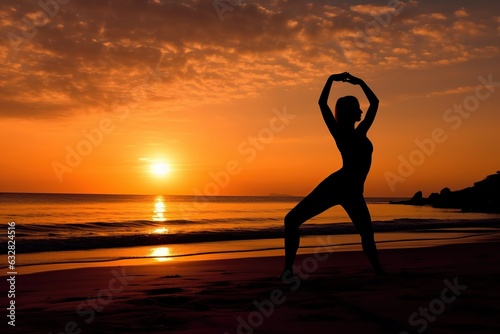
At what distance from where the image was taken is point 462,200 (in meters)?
63.1

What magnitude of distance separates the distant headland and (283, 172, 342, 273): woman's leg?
4711 centimetres

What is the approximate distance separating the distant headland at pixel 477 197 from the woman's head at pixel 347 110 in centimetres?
4696

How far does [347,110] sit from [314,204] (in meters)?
1.21

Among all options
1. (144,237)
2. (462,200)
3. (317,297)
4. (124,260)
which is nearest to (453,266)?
(317,297)

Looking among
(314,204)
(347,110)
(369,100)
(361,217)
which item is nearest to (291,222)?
(314,204)

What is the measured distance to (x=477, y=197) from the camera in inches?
2240

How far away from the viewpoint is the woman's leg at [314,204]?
5824mm

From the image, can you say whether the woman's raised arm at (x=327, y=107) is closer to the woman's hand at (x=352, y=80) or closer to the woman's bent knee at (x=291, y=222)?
the woman's hand at (x=352, y=80)

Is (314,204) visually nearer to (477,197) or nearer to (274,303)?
(274,303)

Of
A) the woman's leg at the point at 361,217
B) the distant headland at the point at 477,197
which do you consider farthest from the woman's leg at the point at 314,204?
the distant headland at the point at 477,197

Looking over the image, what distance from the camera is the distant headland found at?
52.0 meters

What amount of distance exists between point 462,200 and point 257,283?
6328 centimetres

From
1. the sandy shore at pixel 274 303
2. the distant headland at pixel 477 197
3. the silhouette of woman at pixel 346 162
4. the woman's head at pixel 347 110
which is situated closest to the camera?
the sandy shore at pixel 274 303

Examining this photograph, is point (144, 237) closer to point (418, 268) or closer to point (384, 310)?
point (418, 268)
